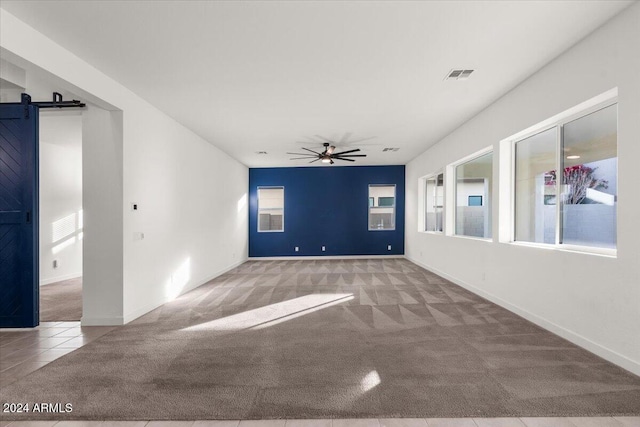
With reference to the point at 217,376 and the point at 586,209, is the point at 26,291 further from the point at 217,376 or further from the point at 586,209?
the point at 586,209

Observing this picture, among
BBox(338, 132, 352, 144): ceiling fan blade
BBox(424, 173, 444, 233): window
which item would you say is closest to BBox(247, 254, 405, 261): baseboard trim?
BBox(424, 173, 444, 233): window

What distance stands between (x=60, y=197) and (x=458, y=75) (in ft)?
25.9

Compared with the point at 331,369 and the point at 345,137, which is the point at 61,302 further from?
the point at 345,137

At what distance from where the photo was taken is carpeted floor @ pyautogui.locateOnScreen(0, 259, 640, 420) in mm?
2145

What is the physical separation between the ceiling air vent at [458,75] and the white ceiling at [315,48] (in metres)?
0.09

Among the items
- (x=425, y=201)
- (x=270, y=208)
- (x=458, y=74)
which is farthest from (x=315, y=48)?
(x=270, y=208)

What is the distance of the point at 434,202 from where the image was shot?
8.05 meters

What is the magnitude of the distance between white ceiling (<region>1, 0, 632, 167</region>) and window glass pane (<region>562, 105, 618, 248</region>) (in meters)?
0.84

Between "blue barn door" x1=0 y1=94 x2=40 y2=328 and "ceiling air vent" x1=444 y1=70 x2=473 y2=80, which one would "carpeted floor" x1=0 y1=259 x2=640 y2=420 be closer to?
"blue barn door" x1=0 y1=94 x2=40 y2=328

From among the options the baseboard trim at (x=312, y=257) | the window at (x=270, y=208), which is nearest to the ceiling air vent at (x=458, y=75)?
the baseboard trim at (x=312, y=257)

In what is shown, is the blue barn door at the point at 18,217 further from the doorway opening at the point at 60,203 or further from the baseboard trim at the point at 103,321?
the doorway opening at the point at 60,203

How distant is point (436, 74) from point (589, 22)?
1.37 m

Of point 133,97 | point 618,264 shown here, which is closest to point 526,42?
point 618,264

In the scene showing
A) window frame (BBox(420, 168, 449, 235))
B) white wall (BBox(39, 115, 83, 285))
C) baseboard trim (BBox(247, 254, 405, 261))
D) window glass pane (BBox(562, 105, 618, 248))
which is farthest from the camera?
baseboard trim (BBox(247, 254, 405, 261))
